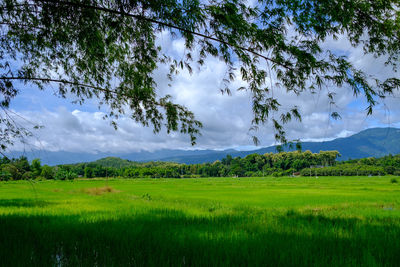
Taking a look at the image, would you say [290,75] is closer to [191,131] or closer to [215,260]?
[191,131]

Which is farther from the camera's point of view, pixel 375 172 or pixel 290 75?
pixel 375 172

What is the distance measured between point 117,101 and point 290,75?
5.37 metres

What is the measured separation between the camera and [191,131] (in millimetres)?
6637

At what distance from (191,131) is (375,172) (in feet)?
397

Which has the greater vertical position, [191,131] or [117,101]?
[117,101]

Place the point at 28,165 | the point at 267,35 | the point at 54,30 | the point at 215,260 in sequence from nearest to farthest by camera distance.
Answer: the point at 215,260 < the point at 267,35 < the point at 28,165 < the point at 54,30

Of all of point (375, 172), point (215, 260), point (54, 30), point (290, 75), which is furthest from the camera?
point (375, 172)

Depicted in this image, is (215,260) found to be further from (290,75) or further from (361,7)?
(361,7)

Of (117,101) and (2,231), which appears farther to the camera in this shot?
(117,101)

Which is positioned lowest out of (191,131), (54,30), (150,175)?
(150,175)

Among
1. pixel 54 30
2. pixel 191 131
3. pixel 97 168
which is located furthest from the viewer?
pixel 97 168

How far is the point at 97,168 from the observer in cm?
11794

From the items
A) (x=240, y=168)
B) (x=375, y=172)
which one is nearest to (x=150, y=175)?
(x=240, y=168)

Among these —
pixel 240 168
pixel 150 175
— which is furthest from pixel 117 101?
pixel 240 168
